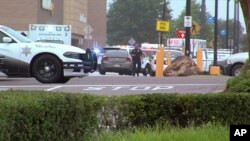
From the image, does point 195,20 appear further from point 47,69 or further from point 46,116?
point 46,116

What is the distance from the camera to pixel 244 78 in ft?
30.0

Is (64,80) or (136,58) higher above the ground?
(136,58)

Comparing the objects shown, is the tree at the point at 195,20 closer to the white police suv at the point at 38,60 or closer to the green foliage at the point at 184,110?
the white police suv at the point at 38,60

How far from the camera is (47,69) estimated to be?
15.9 metres

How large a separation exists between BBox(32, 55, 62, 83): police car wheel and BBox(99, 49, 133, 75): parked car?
1403 cm

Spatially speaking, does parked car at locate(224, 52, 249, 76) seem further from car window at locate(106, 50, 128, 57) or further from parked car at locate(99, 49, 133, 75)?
car window at locate(106, 50, 128, 57)

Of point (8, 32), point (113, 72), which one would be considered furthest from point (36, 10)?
point (8, 32)

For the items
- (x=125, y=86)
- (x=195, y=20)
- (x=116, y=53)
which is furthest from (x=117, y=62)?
(x=195, y=20)

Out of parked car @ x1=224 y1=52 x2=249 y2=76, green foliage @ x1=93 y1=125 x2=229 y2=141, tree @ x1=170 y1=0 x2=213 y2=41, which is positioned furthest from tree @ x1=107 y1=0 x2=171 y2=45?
green foliage @ x1=93 y1=125 x2=229 y2=141

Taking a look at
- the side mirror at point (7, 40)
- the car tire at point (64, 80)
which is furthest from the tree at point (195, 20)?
the side mirror at point (7, 40)

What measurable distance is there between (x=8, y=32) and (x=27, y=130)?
10.9 metres

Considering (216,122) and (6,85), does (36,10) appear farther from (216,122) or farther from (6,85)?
(216,122)

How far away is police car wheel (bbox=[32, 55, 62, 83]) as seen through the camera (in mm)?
15695

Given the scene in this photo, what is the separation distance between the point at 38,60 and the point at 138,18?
88.8 metres
